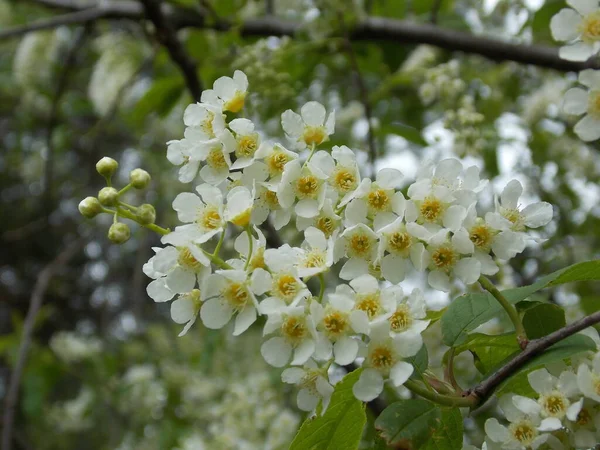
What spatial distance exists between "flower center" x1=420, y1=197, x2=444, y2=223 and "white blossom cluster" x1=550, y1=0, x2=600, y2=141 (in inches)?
17.0

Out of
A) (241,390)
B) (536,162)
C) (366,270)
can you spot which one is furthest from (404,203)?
(536,162)

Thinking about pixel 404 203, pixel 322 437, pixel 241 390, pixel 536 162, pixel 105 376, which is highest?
pixel 404 203

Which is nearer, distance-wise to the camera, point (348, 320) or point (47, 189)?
point (348, 320)

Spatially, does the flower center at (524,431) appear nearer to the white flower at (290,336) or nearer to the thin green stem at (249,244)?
the white flower at (290,336)

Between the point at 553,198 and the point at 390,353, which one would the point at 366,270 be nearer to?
the point at 390,353

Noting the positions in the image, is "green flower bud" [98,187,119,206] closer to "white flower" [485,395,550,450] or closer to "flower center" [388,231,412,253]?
"flower center" [388,231,412,253]

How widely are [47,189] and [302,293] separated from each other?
10.5 feet

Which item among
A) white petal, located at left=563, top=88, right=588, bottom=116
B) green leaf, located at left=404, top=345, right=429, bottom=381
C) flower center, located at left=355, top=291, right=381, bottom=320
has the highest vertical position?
white petal, located at left=563, top=88, right=588, bottom=116

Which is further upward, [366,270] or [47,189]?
[366,270]

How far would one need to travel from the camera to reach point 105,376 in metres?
4.92

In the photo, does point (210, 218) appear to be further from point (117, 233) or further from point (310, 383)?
point (310, 383)

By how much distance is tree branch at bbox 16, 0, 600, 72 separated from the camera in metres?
2.83

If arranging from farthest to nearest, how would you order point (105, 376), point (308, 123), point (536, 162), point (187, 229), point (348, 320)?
point (105, 376) → point (536, 162) → point (308, 123) → point (187, 229) → point (348, 320)

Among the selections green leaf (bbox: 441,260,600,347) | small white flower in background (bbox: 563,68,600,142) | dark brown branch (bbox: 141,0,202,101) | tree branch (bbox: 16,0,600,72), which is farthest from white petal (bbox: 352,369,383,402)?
tree branch (bbox: 16,0,600,72)
